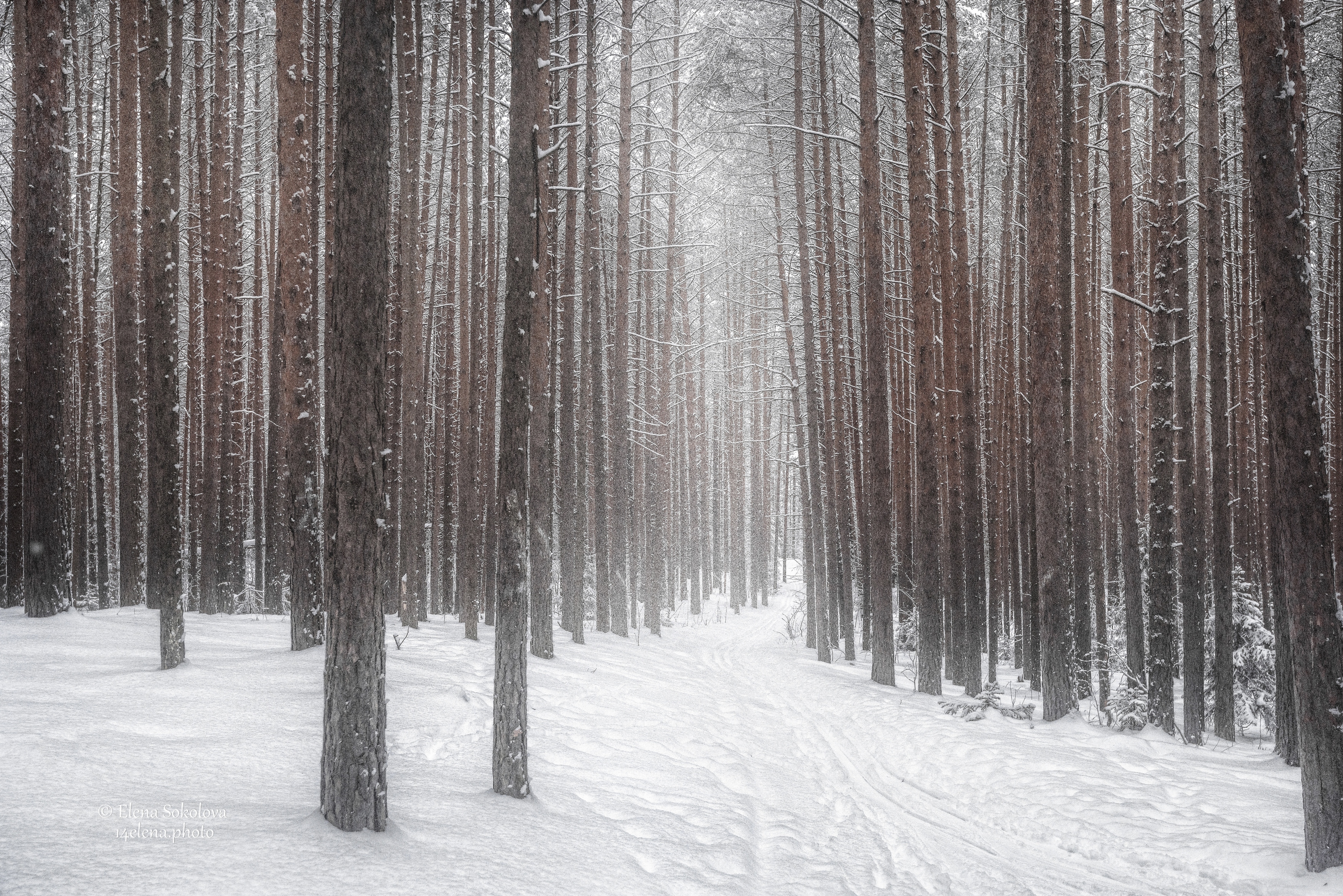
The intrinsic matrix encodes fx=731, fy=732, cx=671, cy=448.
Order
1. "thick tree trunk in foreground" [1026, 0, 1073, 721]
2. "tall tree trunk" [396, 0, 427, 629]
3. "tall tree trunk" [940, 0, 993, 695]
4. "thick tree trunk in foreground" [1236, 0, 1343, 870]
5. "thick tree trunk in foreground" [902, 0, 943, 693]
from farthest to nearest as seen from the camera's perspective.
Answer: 1. "tall tree trunk" [396, 0, 427, 629]
2. "tall tree trunk" [940, 0, 993, 695]
3. "thick tree trunk in foreground" [902, 0, 943, 693]
4. "thick tree trunk in foreground" [1026, 0, 1073, 721]
5. "thick tree trunk in foreground" [1236, 0, 1343, 870]

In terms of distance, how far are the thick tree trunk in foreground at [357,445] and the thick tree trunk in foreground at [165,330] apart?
3.17 m

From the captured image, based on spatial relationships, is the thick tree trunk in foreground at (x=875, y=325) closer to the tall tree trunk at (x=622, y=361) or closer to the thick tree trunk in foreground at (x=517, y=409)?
the tall tree trunk at (x=622, y=361)

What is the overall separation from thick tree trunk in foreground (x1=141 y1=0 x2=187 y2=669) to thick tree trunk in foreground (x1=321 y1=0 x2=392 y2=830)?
317cm

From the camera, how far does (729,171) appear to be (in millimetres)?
21188

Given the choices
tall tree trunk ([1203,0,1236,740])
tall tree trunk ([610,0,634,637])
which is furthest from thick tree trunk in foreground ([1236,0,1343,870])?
tall tree trunk ([610,0,634,637])

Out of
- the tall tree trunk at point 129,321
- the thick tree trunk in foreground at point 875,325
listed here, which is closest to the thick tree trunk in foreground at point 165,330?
the tall tree trunk at point 129,321

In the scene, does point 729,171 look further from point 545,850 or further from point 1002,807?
point 545,850

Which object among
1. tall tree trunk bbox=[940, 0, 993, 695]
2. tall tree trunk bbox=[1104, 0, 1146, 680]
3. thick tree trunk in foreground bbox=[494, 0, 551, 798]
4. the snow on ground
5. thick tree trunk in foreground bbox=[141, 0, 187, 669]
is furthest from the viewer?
tall tree trunk bbox=[940, 0, 993, 695]

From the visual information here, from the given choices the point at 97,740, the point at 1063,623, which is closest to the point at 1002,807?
the point at 1063,623

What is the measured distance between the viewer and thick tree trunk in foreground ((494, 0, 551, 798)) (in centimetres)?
508

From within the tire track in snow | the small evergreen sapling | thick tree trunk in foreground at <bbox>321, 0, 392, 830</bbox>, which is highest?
thick tree trunk in foreground at <bbox>321, 0, 392, 830</bbox>

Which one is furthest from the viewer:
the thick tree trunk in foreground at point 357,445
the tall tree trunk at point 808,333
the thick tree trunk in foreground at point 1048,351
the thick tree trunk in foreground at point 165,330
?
the tall tree trunk at point 808,333

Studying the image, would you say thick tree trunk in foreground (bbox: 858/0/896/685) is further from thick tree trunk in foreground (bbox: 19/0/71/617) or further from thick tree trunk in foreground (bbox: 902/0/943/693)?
thick tree trunk in foreground (bbox: 19/0/71/617)

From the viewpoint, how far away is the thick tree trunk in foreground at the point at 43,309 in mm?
8422
